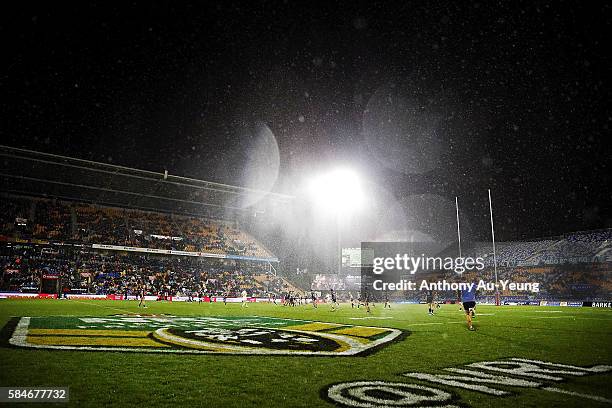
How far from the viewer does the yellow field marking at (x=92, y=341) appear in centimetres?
1027

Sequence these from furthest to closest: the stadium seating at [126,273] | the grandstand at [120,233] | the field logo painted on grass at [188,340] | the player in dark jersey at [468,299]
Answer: the grandstand at [120,233] < the stadium seating at [126,273] < the player in dark jersey at [468,299] < the field logo painted on grass at [188,340]

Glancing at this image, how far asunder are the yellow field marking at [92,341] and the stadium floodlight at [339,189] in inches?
1624

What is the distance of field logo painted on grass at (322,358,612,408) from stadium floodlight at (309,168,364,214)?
1705 inches

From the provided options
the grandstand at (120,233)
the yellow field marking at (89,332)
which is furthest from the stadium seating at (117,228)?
the yellow field marking at (89,332)

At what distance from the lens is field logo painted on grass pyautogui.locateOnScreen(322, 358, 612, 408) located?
18.2 ft

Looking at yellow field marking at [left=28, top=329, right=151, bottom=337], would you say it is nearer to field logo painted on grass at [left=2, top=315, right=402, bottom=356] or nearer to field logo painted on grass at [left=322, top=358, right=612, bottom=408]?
field logo painted on grass at [left=2, top=315, right=402, bottom=356]

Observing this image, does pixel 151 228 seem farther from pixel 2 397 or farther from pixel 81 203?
pixel 2 397

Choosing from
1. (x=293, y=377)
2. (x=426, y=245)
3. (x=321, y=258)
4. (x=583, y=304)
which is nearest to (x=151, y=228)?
(x=321, y=258)

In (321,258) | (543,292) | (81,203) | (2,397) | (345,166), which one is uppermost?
(345,166)

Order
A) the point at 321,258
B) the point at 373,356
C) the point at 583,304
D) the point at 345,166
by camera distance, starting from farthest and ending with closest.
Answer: the point at 321,258, the point at 345,166, the point at 583,304, the point at 373,356

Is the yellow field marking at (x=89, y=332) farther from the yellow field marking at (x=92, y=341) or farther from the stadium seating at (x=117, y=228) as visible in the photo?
the stadium seating at (x=117, y=228)

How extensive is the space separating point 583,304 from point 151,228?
50.1m

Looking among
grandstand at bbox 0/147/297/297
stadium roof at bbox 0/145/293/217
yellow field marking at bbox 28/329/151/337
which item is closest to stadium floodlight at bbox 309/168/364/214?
stadium roof at bbox 0/145/293/217

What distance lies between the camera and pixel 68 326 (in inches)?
571
